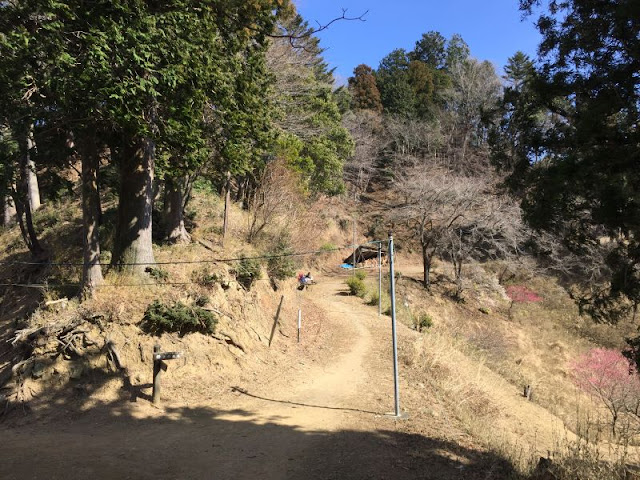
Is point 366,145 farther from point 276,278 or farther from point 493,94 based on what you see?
point 276,278

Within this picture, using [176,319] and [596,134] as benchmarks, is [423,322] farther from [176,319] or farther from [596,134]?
[596,134]

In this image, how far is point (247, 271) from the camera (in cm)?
1399

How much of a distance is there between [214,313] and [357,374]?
13.1 ft

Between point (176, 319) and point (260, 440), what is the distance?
4075mm

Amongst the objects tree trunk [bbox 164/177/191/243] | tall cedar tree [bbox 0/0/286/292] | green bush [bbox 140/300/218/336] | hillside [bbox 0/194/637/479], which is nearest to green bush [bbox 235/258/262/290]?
hillside [bbox 0/194/637/479]

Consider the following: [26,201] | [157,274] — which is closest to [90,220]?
[157,274]

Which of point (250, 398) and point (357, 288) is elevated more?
point (357, 288)

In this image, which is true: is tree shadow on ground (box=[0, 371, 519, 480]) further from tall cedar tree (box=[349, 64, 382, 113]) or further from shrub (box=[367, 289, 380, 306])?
tall cedar tree (box=[349, 64, 382, 113])

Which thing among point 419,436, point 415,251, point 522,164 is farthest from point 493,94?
point 419,436

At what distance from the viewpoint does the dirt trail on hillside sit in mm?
6289

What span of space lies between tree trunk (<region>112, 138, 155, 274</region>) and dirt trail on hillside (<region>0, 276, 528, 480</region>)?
4054 millimetres

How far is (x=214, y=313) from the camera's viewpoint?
11.3 meters

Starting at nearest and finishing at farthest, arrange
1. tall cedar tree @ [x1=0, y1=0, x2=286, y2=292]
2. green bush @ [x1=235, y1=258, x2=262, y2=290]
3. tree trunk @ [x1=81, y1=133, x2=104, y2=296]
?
tall cedar tree @ [x1=0, y1=0, x2=286, y2=292] < tree trunk @ [x1=81, y1=133, x2=104, y2=296] < green bush @ [x1=235, y1=258, x2=262, y2=290]

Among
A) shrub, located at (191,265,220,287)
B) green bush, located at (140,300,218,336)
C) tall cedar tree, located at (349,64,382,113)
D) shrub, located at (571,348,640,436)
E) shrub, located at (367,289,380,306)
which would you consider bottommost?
shrub, located at (571,348,640,436)
